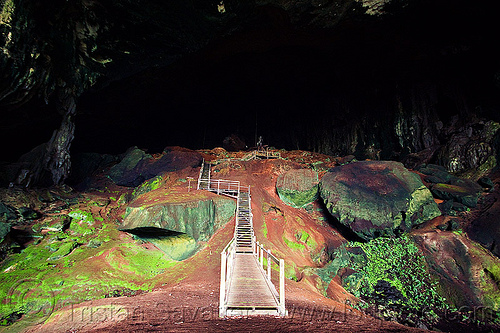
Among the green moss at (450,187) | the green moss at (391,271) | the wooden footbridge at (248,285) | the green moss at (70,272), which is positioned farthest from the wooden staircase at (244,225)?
the green moss at (450,187)

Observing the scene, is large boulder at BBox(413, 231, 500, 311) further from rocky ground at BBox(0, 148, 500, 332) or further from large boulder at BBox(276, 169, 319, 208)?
large boulder at BBox(276, 169, 319, 208)

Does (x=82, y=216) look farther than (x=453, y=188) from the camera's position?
Yes

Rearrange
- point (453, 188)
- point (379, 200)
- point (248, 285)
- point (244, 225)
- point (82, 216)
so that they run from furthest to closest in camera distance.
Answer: point (82, 216) → point (453, 188) → point (379, 200) → point (244, 225) → point (248, 285)

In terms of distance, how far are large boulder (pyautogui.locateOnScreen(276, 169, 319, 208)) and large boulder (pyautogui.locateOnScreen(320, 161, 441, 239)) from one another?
129 centimetres

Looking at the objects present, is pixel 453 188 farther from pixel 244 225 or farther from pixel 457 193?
pixel 244 225

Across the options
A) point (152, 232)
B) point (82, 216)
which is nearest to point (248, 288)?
point (152, 232)

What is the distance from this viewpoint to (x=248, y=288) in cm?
562

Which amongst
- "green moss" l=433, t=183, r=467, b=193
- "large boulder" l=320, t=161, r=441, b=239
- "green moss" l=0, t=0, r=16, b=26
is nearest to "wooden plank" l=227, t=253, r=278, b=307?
"large boulder" l=320, t=161, r=441, b=239

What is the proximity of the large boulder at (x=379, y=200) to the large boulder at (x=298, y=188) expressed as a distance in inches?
50.8

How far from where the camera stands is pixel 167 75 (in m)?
22.5

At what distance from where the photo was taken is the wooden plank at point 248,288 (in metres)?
4.77

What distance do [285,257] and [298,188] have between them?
6365mm

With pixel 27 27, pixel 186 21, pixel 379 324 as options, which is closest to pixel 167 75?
pixel 186 21

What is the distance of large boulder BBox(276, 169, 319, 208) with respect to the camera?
15773 millimetres
